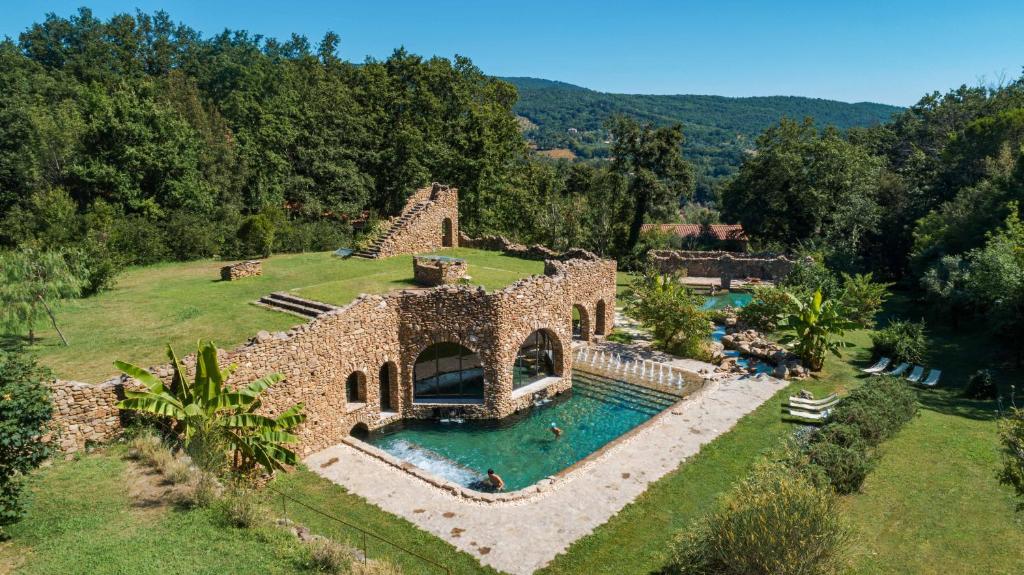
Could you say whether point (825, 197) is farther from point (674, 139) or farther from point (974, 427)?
point (974, 427)

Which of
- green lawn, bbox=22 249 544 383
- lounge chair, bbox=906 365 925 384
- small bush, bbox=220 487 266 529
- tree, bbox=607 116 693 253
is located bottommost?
lounge chair, bbox=906 365 925 384

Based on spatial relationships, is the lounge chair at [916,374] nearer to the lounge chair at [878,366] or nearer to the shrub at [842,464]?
the lounge chair at [878,366]

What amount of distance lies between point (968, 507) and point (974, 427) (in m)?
5.63

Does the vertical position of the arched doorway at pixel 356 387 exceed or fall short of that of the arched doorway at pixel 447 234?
it falls short

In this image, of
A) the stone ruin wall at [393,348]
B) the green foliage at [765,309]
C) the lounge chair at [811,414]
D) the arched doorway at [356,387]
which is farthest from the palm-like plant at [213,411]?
the green foliage at [765,309]

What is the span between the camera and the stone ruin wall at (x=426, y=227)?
31859 millimetres

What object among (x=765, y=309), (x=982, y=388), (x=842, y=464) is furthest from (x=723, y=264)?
(x=842, y=464)

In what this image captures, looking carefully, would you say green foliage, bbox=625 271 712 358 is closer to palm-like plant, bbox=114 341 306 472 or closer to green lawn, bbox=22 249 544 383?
green lawn, bbox=22 249 544 383

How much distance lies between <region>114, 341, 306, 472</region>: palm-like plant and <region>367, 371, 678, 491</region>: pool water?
166 inches

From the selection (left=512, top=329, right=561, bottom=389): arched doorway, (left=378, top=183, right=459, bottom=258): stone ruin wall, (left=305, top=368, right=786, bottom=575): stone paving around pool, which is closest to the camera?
(left=305, top=368, right=786, bottom=575): stone paving around pool

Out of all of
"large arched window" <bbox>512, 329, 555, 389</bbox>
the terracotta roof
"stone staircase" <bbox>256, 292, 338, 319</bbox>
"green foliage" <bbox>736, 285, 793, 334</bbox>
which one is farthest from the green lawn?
the terracotta roof

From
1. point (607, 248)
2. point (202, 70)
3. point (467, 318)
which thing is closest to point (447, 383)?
point (467, 318)

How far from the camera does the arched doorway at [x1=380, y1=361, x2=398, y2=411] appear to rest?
18.1m

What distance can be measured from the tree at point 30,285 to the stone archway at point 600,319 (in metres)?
18.2
